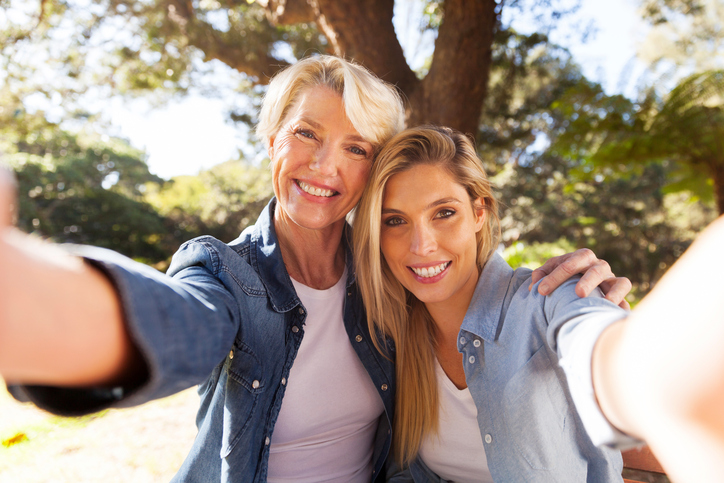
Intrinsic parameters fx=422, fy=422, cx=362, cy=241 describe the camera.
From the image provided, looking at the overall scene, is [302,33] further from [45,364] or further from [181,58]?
[45,364]

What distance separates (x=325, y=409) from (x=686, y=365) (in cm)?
151

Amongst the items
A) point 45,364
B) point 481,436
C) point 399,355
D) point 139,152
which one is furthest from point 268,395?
point 139,152

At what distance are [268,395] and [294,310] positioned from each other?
34 cm

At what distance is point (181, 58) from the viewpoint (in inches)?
226

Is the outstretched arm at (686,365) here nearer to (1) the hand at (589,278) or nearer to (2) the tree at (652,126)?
(1) the hand at (589,278)

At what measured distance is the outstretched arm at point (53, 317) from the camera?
50 cm

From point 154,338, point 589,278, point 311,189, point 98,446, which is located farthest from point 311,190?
point 98,446

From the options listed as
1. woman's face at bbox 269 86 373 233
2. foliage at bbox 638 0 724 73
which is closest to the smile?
woman's face at bbox 269 86 373 233

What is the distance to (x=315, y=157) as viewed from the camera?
1.89 meters

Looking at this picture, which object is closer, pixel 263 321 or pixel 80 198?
pixel 263 321

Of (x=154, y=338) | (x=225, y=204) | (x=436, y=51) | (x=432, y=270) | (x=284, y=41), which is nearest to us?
(x=154, y=338)

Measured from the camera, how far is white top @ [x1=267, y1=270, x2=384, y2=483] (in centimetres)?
173

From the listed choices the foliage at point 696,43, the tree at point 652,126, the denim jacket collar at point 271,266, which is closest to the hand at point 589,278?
the denim jacket collar at point 271,266

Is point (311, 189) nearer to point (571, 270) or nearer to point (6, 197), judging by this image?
point (571, 270)
